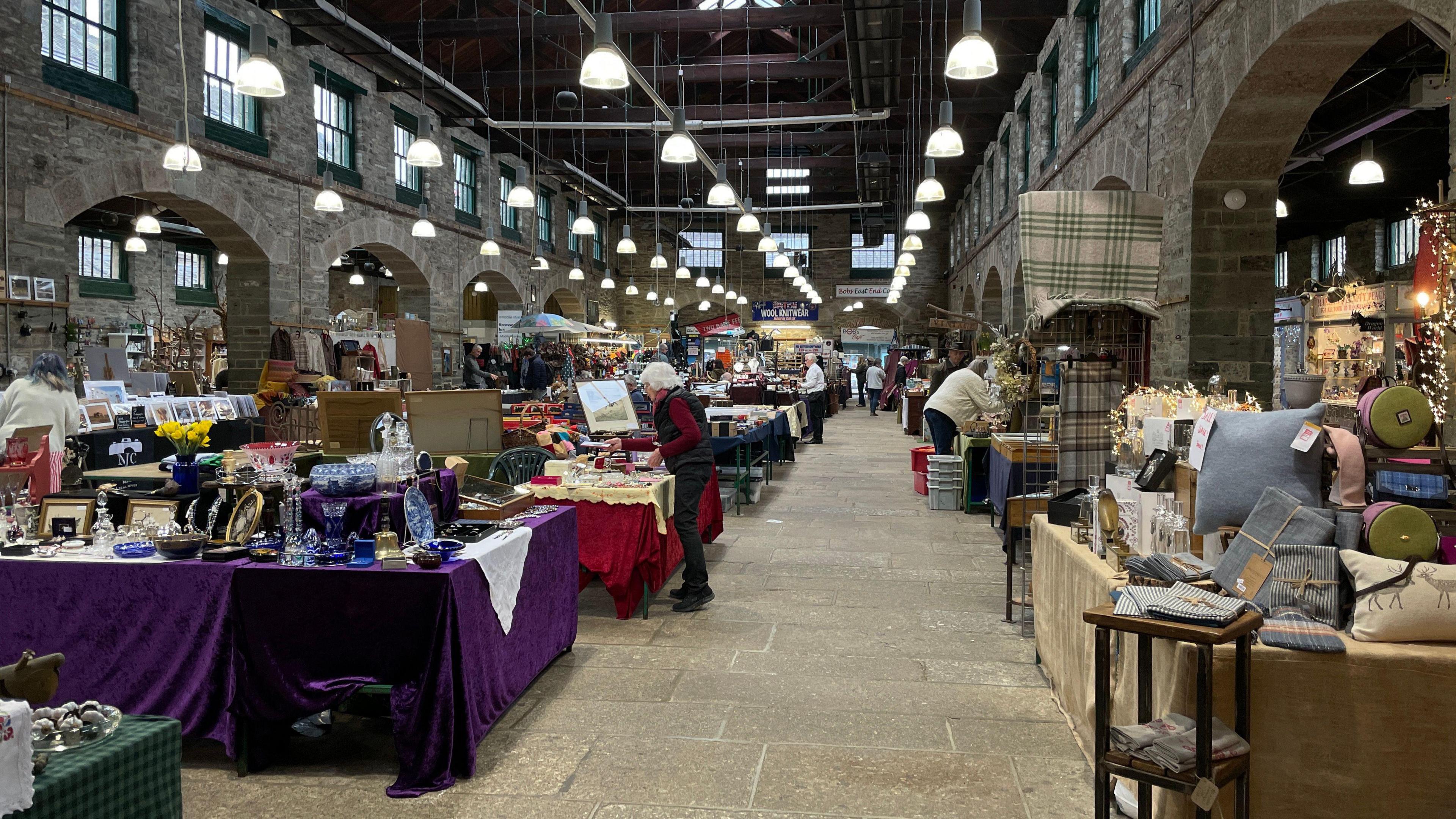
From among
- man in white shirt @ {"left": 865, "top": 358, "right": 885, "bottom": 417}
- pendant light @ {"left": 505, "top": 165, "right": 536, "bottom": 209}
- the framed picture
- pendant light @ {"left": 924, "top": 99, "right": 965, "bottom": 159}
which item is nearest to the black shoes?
pendant light @ {"left": 924, "top": 99, "right": 965, "bottom": 159}

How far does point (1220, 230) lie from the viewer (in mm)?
7016

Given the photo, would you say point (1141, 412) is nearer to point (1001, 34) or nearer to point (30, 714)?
point (30, 714)

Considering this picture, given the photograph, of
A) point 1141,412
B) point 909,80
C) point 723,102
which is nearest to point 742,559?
point 1141,412

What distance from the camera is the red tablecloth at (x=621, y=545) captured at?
5.09 m

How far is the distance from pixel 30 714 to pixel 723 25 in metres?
12.1

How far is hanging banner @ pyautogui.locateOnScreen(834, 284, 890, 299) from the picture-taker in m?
30.4

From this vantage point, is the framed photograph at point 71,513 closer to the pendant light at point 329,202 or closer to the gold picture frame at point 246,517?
the gold picture frame at point 246,517

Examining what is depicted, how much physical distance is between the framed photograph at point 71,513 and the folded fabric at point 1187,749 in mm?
3825

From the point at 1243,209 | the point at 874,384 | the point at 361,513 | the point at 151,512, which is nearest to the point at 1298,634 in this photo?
the point at 361,513

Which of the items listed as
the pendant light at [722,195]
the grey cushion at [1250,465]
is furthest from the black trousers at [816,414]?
the grey cushion at [1250,465]

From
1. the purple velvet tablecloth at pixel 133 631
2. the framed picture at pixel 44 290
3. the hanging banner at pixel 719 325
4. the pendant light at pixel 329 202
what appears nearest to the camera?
the purple velvet tablecloth at pixel 133 631

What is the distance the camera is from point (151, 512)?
364 centimetres

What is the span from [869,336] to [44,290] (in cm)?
2368

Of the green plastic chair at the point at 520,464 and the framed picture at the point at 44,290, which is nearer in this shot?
the green plastic chair at the point at 520,464
